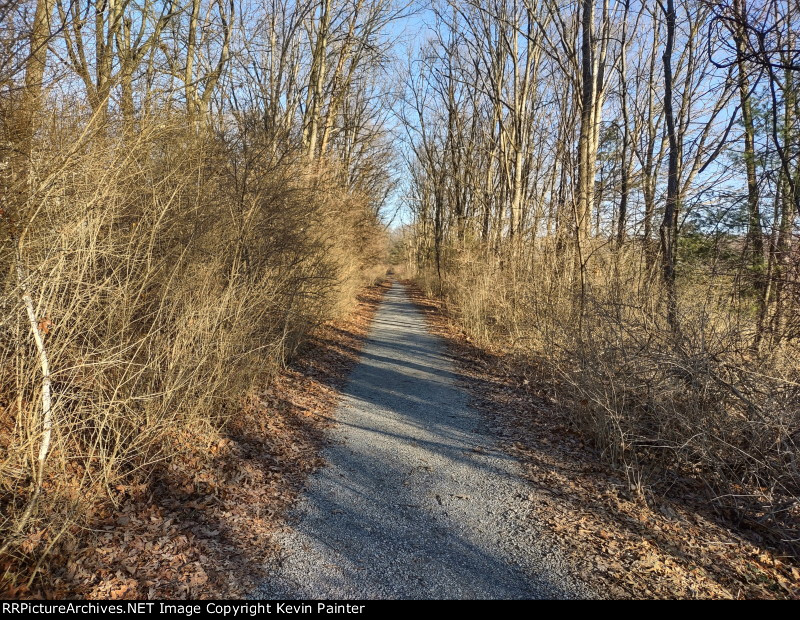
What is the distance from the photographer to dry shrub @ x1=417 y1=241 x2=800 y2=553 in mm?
3719

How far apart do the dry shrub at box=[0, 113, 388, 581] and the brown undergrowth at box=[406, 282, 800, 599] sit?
3374 millimetres

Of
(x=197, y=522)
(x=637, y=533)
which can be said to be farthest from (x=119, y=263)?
(x=637, y=533)

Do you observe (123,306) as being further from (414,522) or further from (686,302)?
(686,302)

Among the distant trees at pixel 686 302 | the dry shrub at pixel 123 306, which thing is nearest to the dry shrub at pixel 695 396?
the distant trees at pixel 686 302

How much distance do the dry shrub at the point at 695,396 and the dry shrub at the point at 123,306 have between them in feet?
14.0

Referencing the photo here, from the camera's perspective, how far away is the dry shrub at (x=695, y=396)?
Answer: 3.72 m

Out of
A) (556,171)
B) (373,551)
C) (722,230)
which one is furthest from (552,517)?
(556,171)

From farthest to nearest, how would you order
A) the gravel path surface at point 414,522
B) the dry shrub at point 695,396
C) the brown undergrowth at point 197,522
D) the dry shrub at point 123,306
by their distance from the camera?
the dry shrub at point 695,396 → the dry shrub at point 123,306 → the gravel path surface at point 414,522 → the brown undergrowth at point 197,522

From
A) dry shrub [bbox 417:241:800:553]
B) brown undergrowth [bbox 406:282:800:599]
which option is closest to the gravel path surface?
brown undergrowth [bbox 406:282:800:599]

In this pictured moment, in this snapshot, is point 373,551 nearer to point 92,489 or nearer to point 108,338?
point 92,489

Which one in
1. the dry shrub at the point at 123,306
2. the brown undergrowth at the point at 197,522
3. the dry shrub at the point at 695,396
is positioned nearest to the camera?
the brown undergrowth at the point at 197,522

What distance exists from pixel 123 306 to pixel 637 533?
16.0 ft

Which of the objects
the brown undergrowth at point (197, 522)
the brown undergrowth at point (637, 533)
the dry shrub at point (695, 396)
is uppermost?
the dry shrub at point (695, 396)

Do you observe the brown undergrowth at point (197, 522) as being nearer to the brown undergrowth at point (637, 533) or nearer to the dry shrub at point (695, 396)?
the brown undergrowth at point (637, 533)
